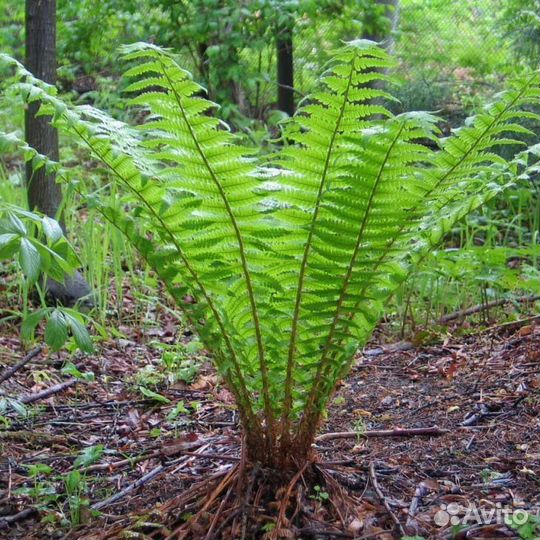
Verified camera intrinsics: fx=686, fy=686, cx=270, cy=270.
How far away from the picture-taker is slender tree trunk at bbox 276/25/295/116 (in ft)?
18.9

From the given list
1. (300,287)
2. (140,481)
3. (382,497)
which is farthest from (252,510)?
(300,287)

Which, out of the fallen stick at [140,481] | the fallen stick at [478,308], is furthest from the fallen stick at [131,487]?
the fallen stick at [478,308]

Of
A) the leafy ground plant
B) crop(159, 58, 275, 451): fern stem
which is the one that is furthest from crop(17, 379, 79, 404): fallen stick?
crop(159, 58, 275, 451): fern stem

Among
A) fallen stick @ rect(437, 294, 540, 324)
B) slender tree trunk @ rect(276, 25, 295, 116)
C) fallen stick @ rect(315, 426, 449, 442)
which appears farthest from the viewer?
slender tree trunk @ rect(276, 25, 295, 116)

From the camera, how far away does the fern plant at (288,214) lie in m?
1.48

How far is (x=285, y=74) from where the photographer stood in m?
5.82

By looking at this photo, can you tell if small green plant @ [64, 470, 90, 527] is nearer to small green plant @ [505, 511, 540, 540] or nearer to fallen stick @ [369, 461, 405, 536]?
fallen stick @ [369, 461, 405, 536]

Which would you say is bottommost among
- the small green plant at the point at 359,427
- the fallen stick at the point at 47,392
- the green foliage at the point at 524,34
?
the fallen stick at the point at 47,392

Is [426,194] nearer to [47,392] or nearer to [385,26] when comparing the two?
[47,392]

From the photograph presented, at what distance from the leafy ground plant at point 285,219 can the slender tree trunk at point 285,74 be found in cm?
423

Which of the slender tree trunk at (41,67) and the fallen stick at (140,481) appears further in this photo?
the slender tree trunk at (41,67)

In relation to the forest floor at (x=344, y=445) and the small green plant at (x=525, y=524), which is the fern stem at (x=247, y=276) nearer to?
the forest floor at (x=344, y=445)

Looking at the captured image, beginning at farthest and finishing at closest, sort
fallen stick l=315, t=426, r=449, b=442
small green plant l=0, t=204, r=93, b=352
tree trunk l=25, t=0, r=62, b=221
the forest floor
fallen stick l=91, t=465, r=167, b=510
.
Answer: tree trunk l=25, t=0, r=62, b=221
fallen stick l=315, t=426, r=449, b=442
fallen stick l=91, t=465, r=167, b=510
the forest floor
small green plant l=0, t=204, r=93, b=352

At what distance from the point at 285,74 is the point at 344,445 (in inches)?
171
